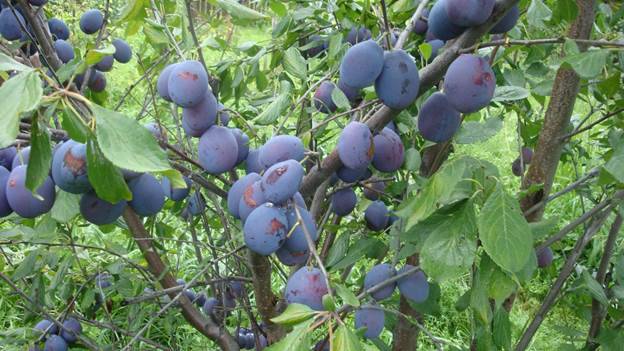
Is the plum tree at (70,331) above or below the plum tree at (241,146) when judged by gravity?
below

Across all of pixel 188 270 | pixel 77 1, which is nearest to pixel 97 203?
pixel 188 270

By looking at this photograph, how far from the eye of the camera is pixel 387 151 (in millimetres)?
913

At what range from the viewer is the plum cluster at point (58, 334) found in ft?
4.33

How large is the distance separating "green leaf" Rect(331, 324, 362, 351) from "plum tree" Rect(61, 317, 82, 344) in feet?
2.94

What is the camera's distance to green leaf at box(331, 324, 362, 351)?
59cm

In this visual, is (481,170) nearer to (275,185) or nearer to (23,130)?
(275,185)

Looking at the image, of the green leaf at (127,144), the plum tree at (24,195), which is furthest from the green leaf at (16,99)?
the plum tree at (24,195)

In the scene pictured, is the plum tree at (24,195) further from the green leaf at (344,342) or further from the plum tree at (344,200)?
the plum tree at (344,200)

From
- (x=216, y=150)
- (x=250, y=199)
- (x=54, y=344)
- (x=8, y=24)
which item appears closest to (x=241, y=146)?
(x=216, y=150)

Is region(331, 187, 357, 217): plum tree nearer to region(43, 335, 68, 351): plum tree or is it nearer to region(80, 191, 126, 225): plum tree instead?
region(80, 191, 126, 225): plum tree

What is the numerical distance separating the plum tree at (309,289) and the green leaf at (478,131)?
1.15ft

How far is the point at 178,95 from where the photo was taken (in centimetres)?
86

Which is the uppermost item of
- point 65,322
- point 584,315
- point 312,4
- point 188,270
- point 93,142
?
point 93,142

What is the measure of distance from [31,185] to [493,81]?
0.54 metres
